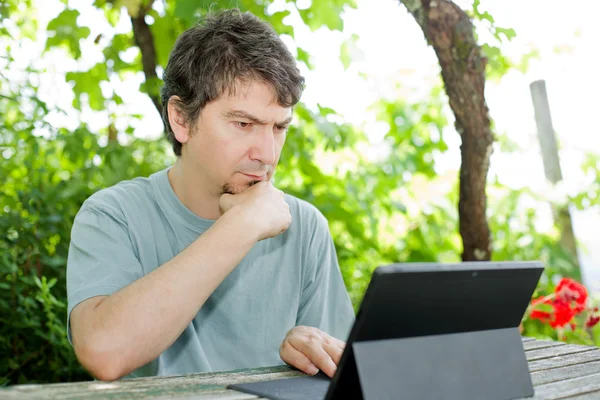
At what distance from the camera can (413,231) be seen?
13.3 feet

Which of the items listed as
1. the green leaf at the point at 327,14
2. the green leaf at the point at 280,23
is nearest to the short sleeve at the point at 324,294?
the green leaf at the point at 327,14

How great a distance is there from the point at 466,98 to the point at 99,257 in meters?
1.74

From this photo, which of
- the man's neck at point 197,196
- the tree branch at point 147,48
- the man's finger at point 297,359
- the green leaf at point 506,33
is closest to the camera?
the man's finger at point 297,359

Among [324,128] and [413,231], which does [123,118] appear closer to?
[324,128]

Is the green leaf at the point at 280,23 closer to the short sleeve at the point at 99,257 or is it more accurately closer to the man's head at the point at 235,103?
the man's head at the point at 235,103

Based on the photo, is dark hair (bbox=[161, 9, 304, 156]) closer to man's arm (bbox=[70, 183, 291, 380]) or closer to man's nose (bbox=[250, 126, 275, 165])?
man's nose (bbox=[250, 126, 275, 165])

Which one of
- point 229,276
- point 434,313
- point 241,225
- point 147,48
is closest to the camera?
point 434,313

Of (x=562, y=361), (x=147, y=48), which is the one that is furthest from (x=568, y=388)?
(x=147, y=48)

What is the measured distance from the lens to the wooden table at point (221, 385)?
1.04m

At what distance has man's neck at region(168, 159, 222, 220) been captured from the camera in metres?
1.81

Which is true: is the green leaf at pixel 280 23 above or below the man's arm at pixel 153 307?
above

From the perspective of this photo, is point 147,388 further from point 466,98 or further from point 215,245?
point 466,98

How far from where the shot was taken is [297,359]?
137 centimetres

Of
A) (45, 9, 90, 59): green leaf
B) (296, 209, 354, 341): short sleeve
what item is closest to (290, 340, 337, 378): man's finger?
(296, 209, 354, 341): short sleeve
